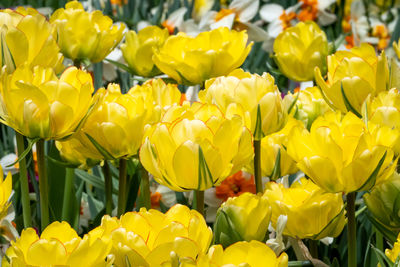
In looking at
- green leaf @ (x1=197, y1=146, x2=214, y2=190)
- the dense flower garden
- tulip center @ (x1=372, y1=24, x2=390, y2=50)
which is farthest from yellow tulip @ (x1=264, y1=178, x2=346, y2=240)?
tulip center @ (x1=372, y1=24, x2=390, y2=50)

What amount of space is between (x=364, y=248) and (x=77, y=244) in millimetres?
593

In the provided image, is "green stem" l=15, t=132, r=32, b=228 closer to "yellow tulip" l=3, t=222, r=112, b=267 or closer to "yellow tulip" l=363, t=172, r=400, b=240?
"yellow tulip" l=3, t=222, r=112, b=267

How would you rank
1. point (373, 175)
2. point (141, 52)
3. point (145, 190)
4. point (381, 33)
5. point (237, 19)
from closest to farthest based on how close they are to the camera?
point (373, 175) → point (145, 190) → point (141, 52) → point (237, 19) → point (381, 33)

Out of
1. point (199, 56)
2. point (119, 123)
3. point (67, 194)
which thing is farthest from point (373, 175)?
point (67, 194)

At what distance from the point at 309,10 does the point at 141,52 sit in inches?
52.1

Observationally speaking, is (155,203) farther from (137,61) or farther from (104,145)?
(104,145)

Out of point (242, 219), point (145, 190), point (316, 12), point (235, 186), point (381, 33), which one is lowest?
Result: point (381, 33)

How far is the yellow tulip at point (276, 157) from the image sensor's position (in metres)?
0.84

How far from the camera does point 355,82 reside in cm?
79

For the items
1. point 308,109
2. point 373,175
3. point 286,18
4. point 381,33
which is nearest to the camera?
point 373,175

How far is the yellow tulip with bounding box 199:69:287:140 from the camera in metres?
0.71

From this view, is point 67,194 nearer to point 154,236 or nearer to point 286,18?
point 154,236

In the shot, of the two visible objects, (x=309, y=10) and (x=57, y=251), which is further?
(x=309, y=10)

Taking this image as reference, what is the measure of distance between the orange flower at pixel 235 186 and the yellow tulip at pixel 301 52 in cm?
19
